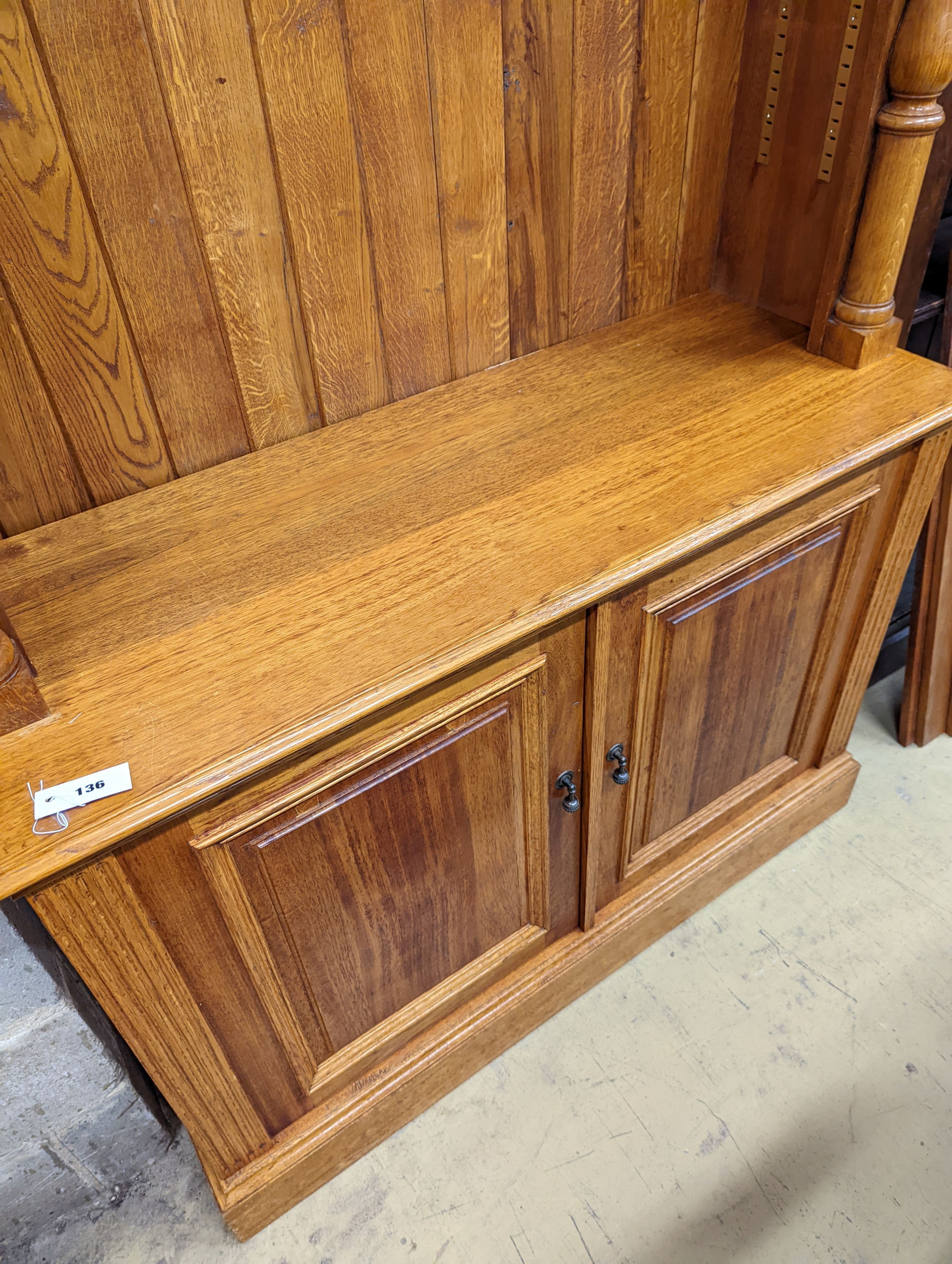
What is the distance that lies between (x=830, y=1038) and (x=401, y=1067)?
0.76m

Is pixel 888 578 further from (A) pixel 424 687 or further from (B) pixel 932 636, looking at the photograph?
(A) pixel 424 687

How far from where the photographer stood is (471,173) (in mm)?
1140

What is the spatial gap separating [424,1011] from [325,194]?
115cm

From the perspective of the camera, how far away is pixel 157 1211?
1330 mm

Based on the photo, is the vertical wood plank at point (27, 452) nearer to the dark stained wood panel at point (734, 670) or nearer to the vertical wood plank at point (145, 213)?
the vertical wood plank at point (145, 213)

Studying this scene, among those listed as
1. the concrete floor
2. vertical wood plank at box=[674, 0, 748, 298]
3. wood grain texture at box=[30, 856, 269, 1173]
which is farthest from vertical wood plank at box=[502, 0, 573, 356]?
the concrete floor

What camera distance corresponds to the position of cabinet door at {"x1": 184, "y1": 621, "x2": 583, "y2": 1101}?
3.08ft

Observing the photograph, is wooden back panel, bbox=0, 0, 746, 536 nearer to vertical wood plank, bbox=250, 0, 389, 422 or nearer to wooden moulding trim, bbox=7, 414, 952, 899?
vertical wood plank, bbox=250, 0, 389, 422

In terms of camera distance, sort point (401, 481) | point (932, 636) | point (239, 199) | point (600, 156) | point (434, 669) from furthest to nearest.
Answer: point (932, 636) → point (600, 156) → point (401, 481) → point (239, 199) → point (434, 669)

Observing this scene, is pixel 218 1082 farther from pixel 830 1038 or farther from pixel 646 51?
pixel 646 51

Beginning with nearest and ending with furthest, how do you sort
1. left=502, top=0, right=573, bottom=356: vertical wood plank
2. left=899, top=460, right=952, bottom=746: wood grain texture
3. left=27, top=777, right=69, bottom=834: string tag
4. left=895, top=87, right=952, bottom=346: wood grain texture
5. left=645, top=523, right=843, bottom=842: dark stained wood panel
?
left=27, top=777, right=69, bottom=834: string tag, left=502, top=0, right=573, bottom=356: vertical wood plank, left=645, top=523, right=843, bottom=842: dark stained wood panel, left=895, top=87, right=952, bottom=346: wood grain texture, left=899, top=460, right=952, bottom=746: wood grain texture

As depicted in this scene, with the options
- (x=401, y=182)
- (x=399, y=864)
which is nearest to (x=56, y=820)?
(x=399, y=864)

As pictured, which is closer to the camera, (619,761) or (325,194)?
(325,194)

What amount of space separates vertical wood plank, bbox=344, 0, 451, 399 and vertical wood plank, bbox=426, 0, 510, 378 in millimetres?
15
